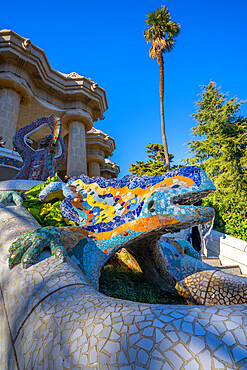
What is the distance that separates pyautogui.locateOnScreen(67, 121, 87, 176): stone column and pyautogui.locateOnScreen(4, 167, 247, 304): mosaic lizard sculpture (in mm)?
11377

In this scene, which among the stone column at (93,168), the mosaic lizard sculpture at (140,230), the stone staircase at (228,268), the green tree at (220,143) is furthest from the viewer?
the stone column at (93,168)

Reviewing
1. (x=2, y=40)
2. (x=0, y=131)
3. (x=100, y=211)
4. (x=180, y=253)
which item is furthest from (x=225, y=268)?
(x=2, y=40)

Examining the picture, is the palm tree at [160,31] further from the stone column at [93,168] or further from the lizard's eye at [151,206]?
the lizard's eye at [151,206]

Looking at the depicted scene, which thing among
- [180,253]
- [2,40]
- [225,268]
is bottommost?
[225,268]

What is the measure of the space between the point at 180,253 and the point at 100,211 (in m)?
1.14

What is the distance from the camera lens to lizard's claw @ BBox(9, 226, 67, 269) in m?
1.83

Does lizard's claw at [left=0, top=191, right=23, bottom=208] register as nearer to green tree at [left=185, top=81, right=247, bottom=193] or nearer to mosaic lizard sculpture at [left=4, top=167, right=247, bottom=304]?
mosaic lizard sculpture at [left=4, top=167, right=247, bottom=304]

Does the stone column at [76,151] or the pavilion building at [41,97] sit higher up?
the pavilion building at [41,97]

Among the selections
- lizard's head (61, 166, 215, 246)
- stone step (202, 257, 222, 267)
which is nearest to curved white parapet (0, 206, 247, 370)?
lizard's head (61, 166, 215, 246)

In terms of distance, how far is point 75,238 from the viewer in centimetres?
235

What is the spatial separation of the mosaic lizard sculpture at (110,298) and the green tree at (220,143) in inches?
340

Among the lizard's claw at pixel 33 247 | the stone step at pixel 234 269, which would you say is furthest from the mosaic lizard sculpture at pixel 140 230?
the stone step at pixel 234 269

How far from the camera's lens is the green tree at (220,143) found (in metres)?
11.2

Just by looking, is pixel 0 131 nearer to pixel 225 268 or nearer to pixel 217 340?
pixel 225 268
